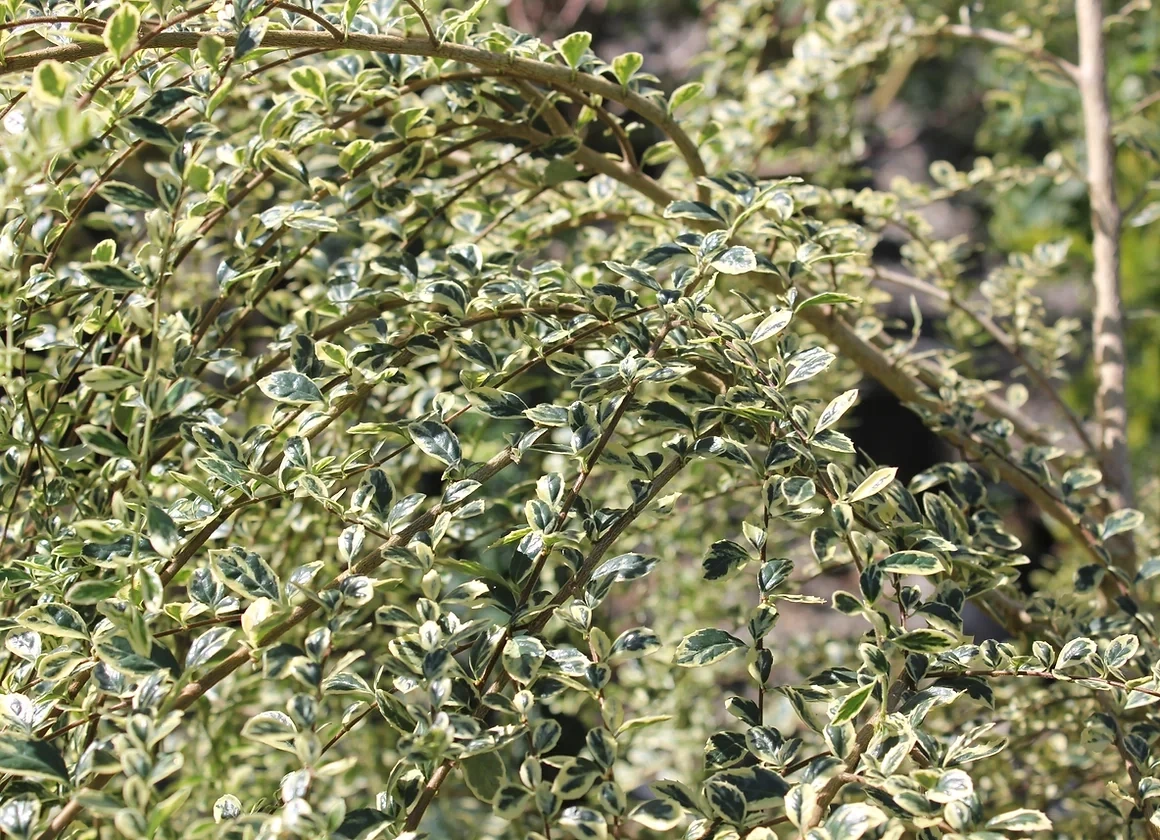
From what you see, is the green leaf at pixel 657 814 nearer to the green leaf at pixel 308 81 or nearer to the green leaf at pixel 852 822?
the green leaf at pixel 852 822

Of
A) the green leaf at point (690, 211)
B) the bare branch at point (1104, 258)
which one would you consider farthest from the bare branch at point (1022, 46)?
the green leaf at point (690, 211)

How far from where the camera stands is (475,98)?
3.38 ft

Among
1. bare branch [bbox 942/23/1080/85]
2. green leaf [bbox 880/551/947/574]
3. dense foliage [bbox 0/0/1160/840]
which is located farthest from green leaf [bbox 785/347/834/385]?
bare branch [bbox 942/23/1080/85]

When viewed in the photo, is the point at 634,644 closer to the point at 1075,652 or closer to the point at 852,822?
the point at 852,822

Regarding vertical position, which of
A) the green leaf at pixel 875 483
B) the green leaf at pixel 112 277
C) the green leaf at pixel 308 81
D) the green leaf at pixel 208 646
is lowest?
the green leaf at pixel 208 646

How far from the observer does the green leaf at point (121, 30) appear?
2.16 ft

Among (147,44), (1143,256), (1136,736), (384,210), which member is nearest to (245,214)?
(384,210)

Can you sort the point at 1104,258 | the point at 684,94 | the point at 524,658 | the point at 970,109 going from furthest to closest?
1. the point at 970,109
2. the point at 1104,258
3. the point at 684,94
4. the point at 524,658

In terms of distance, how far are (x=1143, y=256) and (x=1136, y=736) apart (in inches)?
113

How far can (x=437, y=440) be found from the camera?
786mm

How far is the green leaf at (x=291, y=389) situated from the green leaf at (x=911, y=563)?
435 millimetres

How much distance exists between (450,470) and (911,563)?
0.34 metres

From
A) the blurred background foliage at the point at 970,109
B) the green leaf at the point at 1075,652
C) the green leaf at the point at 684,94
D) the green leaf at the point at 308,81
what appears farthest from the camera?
the blurred background foliage at the point at 970,109

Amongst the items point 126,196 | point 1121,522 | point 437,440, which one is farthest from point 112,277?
point 1121,522
